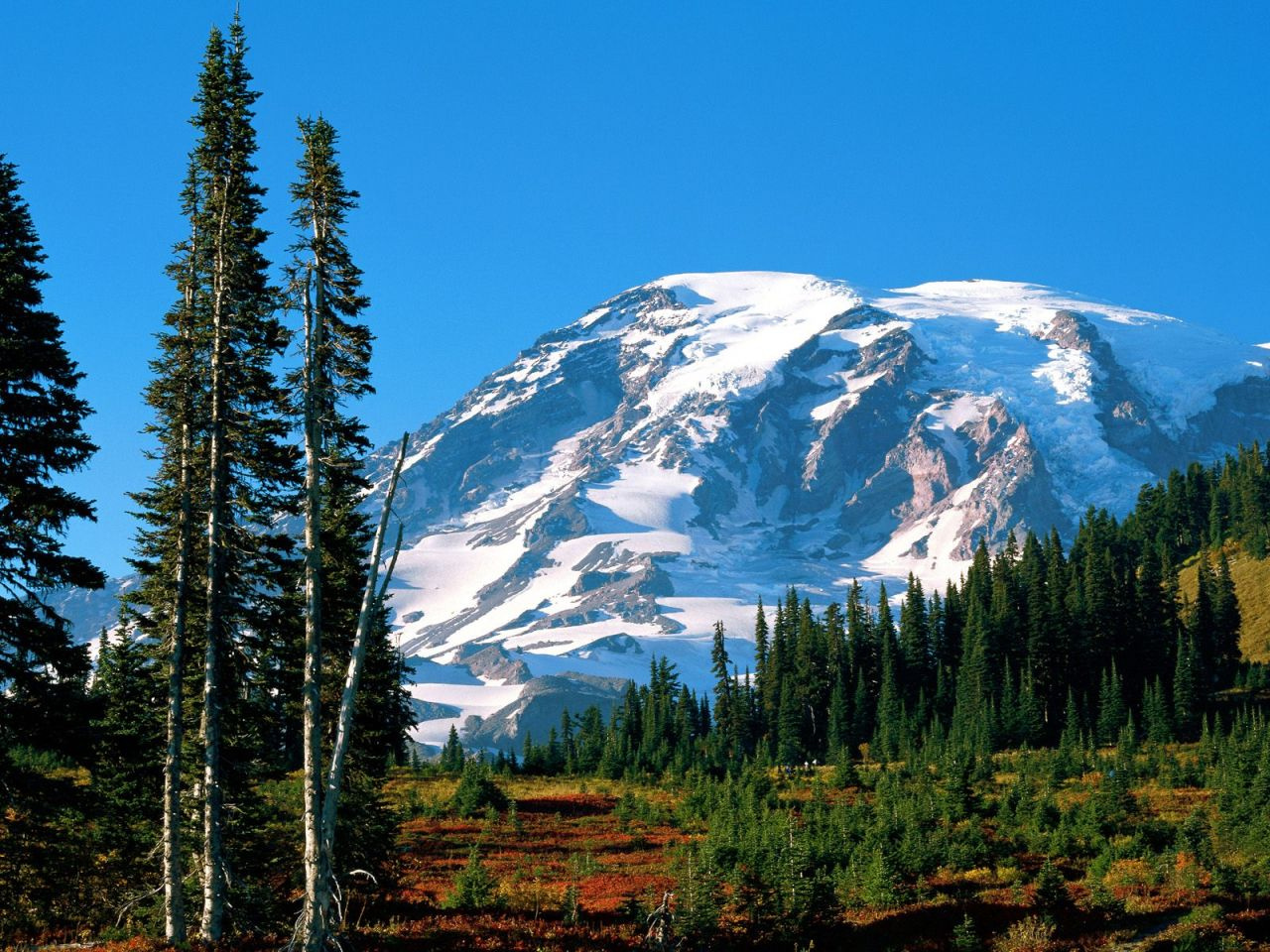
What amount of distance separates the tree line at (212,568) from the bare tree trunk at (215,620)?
49 mm

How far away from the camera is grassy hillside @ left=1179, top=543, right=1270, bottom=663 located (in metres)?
130

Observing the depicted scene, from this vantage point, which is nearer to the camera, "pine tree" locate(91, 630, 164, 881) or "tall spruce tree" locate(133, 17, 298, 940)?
"tall spruce tree" locate(133, 17, 298, 940)

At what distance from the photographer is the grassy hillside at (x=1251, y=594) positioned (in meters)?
130

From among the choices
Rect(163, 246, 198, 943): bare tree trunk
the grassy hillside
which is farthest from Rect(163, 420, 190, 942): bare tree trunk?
the grassy hillside

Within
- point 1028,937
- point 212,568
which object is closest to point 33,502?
point 212,568

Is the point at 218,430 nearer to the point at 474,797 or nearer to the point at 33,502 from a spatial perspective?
the point at 33,502

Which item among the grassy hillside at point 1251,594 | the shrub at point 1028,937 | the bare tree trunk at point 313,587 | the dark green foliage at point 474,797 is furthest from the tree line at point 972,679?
the bare tree trunk at point 313,587

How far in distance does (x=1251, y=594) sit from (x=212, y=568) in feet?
461

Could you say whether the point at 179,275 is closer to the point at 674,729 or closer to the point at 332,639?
the point at 332,639

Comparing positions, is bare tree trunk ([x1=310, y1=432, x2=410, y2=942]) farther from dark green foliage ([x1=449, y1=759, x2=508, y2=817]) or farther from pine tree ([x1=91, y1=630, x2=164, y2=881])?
dark green foliage ([x1=449, y1=759, x2=508, y2=817])

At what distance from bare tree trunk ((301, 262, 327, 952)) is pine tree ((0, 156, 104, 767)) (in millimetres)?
4016

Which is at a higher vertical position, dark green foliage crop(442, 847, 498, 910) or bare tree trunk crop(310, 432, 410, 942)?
bare tree trunk crop(310, 432, 410, 942)

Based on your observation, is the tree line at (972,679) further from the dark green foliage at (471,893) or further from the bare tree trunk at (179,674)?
the bare tree trunk at (179,674)

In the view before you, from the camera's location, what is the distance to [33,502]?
23359mm
